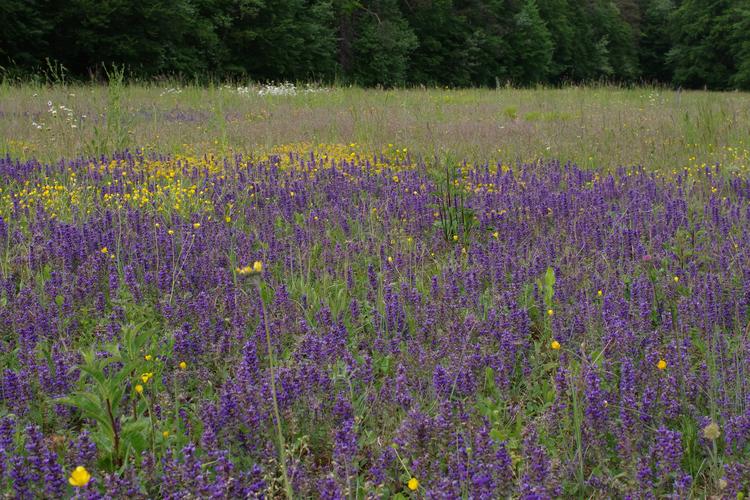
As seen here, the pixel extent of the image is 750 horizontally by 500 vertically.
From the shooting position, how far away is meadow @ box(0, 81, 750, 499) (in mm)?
1962

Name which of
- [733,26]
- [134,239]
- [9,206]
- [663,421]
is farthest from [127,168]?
[733,26]

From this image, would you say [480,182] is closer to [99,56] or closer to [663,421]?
[663,421]

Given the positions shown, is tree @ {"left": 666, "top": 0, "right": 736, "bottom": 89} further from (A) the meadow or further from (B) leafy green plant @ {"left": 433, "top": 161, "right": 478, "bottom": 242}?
(B) leafy green plant @ {"left": 433, "top": 161, "right": 478, "bottom": 242}

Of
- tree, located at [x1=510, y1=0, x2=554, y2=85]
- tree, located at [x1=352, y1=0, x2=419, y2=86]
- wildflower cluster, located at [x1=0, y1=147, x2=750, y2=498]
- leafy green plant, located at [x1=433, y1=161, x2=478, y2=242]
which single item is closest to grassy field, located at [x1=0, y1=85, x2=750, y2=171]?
leafy green plant, located at [x1=433, y1=161, x2=478, y2=242]

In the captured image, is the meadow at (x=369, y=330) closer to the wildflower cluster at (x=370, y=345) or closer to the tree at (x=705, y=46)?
the wildflower cluster at (x=370, y=345)

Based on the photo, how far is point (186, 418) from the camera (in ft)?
7.43

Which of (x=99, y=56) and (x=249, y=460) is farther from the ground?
(x=99, y=56)

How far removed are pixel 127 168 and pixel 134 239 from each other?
2.29 meters

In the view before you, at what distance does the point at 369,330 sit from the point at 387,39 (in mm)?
32925

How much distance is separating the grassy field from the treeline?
207 cm

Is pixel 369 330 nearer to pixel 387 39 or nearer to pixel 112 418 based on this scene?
pixel 112 418

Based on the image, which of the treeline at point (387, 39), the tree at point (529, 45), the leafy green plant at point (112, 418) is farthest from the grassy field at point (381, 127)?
the tree at point (529, 45)

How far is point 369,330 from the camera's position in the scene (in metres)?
3.17

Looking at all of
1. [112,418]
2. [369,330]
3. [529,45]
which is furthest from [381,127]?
[529,45]
